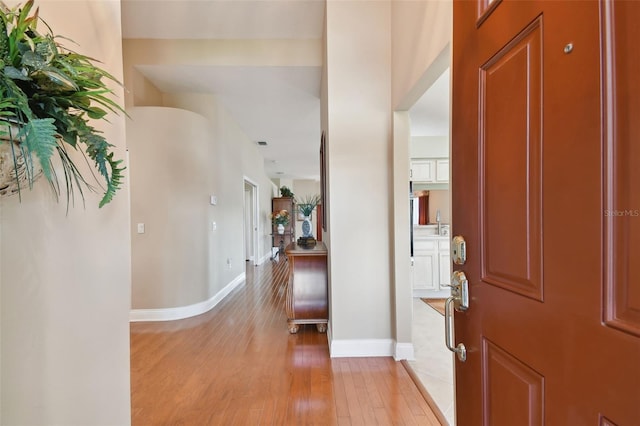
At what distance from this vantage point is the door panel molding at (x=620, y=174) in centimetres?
48

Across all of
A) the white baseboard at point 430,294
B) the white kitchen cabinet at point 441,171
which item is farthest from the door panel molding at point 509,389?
the white kitchen cabinet at point 441,171

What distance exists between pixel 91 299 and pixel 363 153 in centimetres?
210

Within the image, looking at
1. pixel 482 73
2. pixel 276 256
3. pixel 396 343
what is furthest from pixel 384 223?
pixel 276 256

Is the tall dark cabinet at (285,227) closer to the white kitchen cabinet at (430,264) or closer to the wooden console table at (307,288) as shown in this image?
the white kitchen cabinet at (430,264)

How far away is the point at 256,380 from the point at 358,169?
186cm

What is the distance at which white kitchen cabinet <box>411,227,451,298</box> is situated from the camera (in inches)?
174

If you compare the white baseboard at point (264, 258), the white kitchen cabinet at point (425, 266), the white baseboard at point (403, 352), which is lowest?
the white baseboard at point (264, 258)

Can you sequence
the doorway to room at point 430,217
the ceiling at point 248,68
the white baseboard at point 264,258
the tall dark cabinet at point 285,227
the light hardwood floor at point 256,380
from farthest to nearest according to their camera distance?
the tall dark cabinet at point 285,227 < the white baseboard at point 264,258 < the doorway to room at point 430,217 < the ceiling at point 248,68 < the light hardwood floor at point 256,380

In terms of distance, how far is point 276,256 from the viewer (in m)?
9.05

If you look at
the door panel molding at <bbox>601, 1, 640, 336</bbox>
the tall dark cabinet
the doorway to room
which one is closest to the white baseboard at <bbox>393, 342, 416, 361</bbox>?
the doorway to room

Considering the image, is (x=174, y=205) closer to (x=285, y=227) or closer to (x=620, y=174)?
(x=620, y=174)

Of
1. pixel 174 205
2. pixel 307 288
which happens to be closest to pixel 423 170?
pixel 307 288

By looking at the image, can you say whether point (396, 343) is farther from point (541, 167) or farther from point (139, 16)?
point (139, 16)

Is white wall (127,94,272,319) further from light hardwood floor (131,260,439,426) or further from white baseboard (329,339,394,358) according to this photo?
white baseboard (329,339,394,358)
